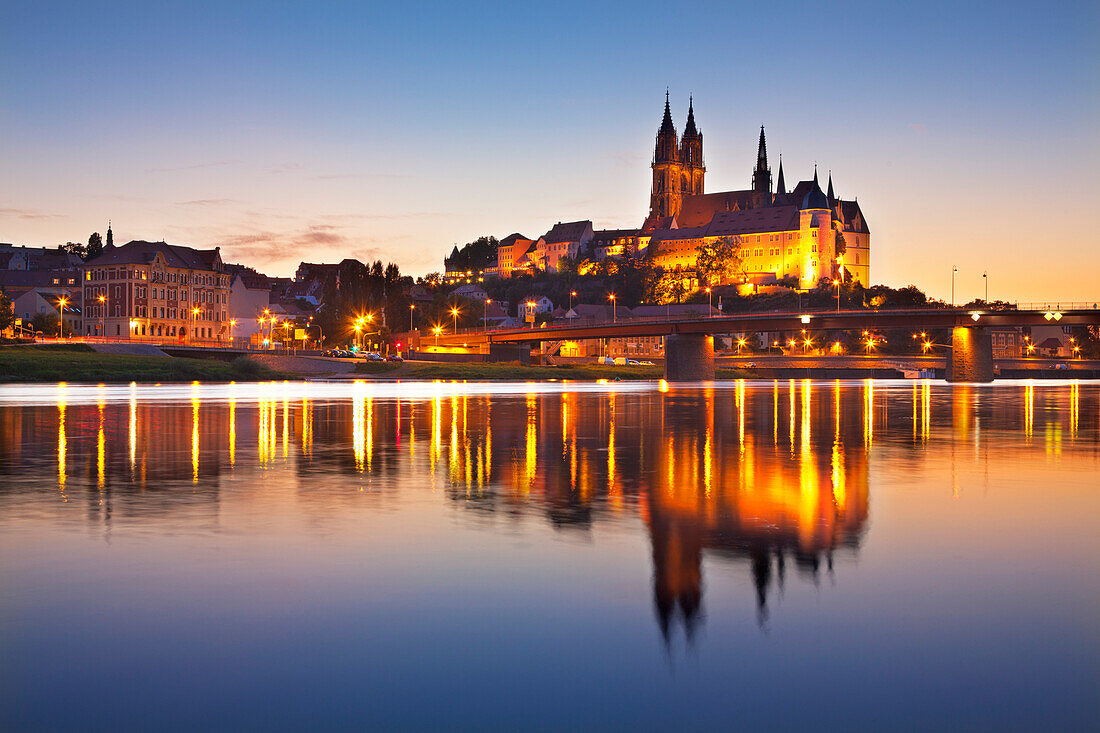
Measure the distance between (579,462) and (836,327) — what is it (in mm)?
116609

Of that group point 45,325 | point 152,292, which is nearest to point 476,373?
point 152,292

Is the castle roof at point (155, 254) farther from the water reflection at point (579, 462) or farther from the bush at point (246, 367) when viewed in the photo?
the water reflection at point (579, 462)

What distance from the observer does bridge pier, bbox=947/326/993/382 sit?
127 m

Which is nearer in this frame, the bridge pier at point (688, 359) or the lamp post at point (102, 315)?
the bridge pier at point (688, 359)

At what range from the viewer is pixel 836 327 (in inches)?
5359

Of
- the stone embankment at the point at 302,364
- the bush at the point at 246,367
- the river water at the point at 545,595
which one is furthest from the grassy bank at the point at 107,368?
the river water at the point at 545,595

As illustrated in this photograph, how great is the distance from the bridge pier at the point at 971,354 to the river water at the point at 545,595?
10873 centimetres

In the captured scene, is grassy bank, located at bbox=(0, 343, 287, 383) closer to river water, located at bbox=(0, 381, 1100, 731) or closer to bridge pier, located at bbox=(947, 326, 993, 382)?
river water, located at bbox=(0, 381, 1100, 731)

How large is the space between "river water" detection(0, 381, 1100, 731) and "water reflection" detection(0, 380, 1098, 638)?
5.9 inches

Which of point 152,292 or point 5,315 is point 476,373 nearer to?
point 152,292

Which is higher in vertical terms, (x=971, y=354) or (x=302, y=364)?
(x=971, y=354)

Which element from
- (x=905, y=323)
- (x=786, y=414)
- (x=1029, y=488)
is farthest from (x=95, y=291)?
(x=1029, y=488)

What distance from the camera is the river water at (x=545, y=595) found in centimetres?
797

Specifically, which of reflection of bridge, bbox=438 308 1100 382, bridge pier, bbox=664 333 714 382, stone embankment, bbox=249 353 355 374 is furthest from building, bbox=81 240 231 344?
bridge pier, bbox=664 333 714 382
